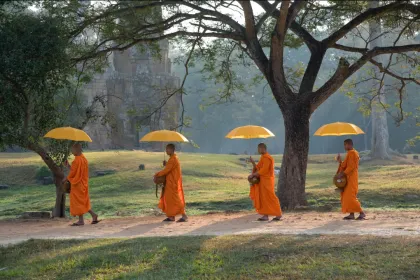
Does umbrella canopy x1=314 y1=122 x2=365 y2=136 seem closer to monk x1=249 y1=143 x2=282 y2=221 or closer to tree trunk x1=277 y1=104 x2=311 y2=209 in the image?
monk x1=249 y1=143 x2=282 y2=221

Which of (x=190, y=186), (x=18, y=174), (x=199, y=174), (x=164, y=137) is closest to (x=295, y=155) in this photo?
(x=164, y=137)

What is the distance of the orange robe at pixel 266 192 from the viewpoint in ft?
42.4

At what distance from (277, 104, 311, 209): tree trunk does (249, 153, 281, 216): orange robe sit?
214cm

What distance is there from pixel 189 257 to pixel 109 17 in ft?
28.5


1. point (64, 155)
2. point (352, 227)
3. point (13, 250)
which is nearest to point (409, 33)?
point (352, 227)

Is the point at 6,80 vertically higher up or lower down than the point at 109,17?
lower down

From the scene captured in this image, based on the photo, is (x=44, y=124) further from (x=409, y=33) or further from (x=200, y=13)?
(x=409, y=33)

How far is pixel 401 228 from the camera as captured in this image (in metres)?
10.8

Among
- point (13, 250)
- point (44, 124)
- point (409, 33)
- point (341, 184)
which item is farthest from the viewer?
point (409, 33)

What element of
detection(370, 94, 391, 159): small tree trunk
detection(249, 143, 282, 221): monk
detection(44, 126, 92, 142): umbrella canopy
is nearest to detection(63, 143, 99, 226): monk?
detection(44, 126, 92, 142): umbrella canopy

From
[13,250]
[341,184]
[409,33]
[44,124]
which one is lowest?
[13,250]

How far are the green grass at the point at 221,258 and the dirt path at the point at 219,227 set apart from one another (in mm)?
1199

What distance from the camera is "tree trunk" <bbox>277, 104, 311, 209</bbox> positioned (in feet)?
49.5

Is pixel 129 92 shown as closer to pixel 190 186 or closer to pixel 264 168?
pixel 190 186
